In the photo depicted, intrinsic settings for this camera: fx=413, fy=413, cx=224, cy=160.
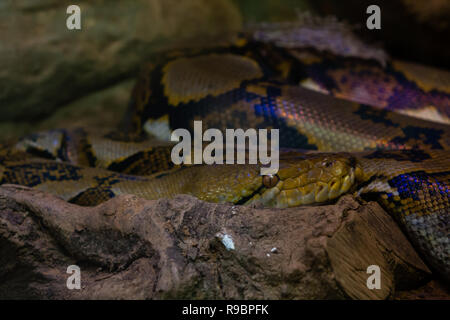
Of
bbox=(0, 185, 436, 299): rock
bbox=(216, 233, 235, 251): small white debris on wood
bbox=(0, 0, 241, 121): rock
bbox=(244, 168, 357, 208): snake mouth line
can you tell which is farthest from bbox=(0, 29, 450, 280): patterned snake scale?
bbox=(0, 0, 241, 121): rock

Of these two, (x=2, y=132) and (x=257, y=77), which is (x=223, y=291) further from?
(x=2, y=132)

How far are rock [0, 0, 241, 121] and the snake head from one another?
93.6 inches

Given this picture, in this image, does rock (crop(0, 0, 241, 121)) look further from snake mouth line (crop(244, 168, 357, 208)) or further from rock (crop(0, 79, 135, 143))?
snake mouth line (crop(244, 168, 357, 208))

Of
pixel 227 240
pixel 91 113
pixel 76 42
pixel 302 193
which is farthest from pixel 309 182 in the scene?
pixel 91 113

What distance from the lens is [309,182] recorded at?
2.18m

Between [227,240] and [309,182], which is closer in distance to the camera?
[227,240]


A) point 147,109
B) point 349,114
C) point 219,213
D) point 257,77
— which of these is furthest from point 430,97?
point 219,213

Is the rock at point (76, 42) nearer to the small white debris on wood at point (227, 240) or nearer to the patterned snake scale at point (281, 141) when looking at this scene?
the patterned snake scale at point (281, 141)

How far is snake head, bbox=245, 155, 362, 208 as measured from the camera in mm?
2145

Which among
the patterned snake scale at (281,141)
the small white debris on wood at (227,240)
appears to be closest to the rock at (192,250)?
the small white debris on wood at (227,240)

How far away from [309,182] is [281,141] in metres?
0.76

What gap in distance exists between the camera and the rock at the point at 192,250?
1599mm

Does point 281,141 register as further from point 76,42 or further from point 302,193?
point 76,42

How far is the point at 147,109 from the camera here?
3.40 m
